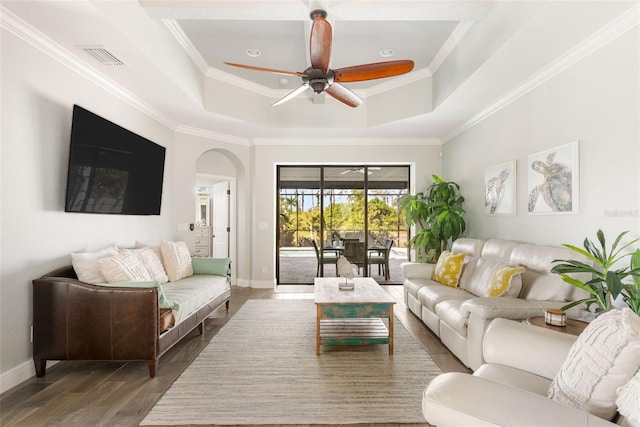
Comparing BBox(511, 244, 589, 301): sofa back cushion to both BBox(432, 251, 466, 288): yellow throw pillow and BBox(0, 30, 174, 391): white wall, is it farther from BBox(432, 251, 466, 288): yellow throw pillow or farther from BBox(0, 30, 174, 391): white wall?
BBox(0, 30, 174, 391): white wall

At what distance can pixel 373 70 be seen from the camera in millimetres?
2910

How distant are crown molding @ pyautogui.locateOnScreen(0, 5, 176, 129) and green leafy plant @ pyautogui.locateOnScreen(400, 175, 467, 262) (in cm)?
422

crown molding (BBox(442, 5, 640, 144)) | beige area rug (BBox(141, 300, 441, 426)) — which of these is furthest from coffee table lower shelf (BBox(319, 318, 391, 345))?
crown molding (BBox(442, 5, 640, 144))

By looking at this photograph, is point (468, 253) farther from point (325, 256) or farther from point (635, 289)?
point (325, 256)

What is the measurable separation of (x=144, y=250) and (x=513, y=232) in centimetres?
422

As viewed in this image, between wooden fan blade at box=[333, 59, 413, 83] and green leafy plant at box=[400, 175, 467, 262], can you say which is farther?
green leafy plant at box=[400, 175, 467, 262]

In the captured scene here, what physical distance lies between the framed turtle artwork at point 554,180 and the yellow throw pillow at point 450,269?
3.13 ft

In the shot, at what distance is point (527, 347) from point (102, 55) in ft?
12.9

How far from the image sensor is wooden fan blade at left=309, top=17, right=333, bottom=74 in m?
2.39

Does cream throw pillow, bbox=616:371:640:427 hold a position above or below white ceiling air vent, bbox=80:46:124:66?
below

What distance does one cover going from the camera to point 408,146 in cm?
612

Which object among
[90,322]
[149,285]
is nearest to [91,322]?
[90,322]

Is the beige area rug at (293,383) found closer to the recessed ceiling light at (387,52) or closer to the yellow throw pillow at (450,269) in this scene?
the yellow throw pillow at (450,269)

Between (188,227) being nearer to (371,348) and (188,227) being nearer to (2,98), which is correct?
(2,98)
